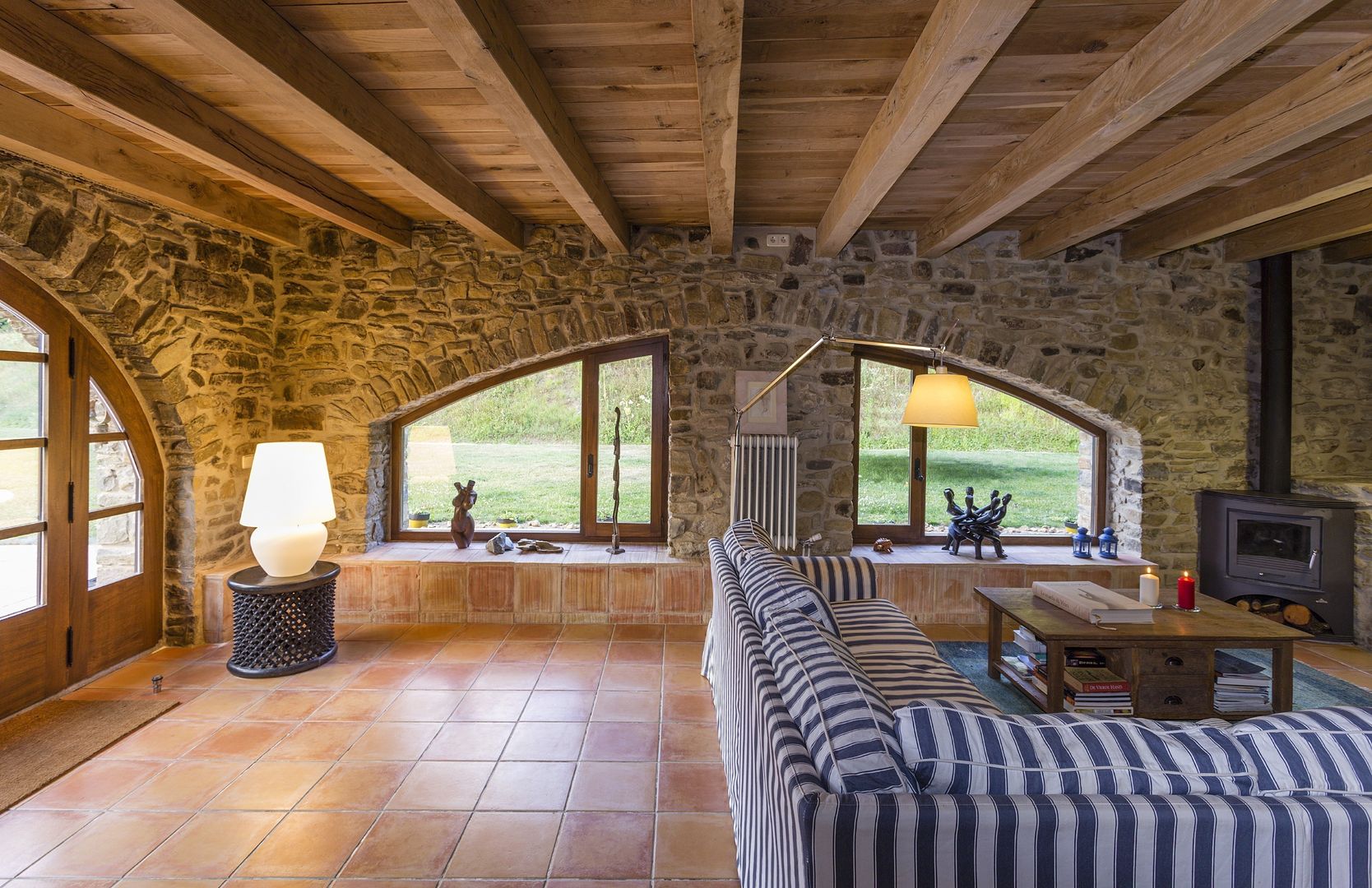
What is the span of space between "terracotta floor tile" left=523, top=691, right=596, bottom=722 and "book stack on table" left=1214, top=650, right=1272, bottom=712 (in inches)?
113

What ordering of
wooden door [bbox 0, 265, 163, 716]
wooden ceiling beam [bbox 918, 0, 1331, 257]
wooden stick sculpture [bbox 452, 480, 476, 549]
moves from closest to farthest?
wooden ceiling beam [bbox 918, 0, 1331, 257], wooden door [bbox 0, 265, 163, 716], wooden stick sculpture [bbox 452, 480, 476, 549]

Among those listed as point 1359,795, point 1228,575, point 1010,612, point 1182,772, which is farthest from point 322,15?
point 1228,575

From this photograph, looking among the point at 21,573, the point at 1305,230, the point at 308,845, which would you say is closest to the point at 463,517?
the point at 21,573

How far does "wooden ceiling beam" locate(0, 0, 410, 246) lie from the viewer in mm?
2182

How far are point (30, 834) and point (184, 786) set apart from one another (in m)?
0.43

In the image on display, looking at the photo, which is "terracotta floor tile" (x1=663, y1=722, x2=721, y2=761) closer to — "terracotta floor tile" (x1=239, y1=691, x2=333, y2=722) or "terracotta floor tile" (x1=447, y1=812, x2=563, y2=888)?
"terracotta floor tile" (x1=447, y1=812, x2=563, y2=888)

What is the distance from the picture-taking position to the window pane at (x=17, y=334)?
3.32m

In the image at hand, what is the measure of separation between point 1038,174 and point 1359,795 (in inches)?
98.1

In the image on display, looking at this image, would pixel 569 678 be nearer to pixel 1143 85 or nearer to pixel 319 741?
pixel 319 741

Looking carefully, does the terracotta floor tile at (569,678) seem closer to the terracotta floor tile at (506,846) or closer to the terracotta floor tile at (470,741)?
the terracotta floor tile at (470,741)

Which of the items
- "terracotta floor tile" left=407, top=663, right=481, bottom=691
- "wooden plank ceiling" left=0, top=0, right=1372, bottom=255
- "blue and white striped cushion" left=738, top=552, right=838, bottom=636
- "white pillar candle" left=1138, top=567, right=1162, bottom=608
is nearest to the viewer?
"wooden plank ceiling" left=0, top=0, right=1372, bottom=255

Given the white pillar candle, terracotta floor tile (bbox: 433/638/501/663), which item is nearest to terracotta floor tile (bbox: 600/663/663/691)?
terracotta floor tile (bbox: 433/638/501/663)

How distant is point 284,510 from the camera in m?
3.93

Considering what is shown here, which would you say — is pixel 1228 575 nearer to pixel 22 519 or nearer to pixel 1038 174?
pixel 1038 174
